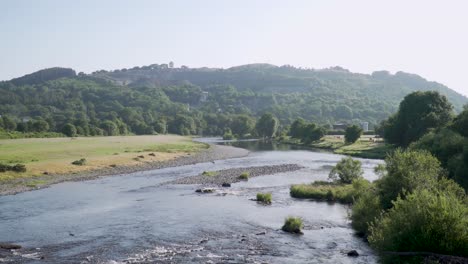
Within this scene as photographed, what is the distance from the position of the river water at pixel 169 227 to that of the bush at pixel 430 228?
31.2 ft

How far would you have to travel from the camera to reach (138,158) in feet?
385

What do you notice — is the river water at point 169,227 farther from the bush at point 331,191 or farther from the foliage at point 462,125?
the foliage at point 462,125

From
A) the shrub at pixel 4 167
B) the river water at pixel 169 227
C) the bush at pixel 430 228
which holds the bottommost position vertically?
the river water at pixel 169 227

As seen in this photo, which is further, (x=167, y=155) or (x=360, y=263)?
(x=167, y=155)

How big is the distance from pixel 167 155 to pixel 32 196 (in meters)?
67.6

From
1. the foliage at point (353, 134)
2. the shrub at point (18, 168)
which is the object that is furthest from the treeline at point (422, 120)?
the shrub at point (18, 168)

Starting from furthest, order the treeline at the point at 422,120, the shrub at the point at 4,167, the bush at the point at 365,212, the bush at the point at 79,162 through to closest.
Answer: the bush at the point at 79,162, the shrub at the point at 4,167, the treeline at the point at 422,120, the bush at the point at 365,212

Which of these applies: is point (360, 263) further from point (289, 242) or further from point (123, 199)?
point (123, 199)

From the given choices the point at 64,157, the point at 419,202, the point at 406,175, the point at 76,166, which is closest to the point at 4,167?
the point at 76,166

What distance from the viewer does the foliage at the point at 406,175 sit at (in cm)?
4050

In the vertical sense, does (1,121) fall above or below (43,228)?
above

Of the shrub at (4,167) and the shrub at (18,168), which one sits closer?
the shrub at (4,167)

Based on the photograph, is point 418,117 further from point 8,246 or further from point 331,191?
point 8,246

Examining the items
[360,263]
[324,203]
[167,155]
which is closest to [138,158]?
[167,155]
